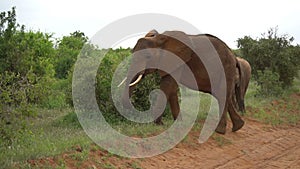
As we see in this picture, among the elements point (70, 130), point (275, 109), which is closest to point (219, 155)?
point (70, 130)

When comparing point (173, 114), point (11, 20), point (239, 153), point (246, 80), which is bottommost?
point (239, 153)

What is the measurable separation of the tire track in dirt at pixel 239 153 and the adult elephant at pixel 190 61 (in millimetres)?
600

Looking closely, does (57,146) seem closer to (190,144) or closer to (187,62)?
(190,144)

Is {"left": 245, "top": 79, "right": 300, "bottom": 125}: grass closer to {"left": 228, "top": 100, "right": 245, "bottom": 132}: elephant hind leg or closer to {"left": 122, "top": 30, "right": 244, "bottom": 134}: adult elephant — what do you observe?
{"left": 228, "top": 100, "right": 245, "bottom": 132}: elephant hind leg

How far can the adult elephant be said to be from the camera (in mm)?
9170

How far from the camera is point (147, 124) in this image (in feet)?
31.6

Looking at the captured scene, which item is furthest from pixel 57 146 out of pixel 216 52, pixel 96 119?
pixel 216 52

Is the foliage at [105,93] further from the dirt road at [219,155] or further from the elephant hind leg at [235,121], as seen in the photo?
the elephant hind leg at [235,121]

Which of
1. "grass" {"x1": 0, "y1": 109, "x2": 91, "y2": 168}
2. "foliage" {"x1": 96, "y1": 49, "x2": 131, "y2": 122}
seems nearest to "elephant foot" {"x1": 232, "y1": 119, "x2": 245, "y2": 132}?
"foliage" {"x1": 96, "y1": 49, "x2": 131, "y2": 122}

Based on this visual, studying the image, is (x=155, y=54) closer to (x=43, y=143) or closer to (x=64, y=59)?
(x=43, y=143)

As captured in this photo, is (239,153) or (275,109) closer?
(239,153)

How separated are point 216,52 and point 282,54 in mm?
10230

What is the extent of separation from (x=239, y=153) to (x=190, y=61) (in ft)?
7.85

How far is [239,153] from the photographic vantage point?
29.5ft
